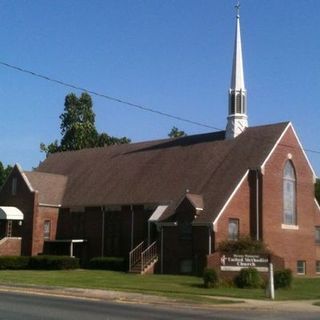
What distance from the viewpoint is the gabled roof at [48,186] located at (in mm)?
52250

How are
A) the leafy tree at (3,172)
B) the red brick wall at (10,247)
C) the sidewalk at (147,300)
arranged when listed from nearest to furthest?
the sidewalk at (147,300)
the red brick wall at (10,247)
the leafy tree at (3,172)

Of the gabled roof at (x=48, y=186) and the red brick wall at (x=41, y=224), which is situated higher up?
the gabled roof at (x=48, y=186)

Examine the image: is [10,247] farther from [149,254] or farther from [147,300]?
[147,300]

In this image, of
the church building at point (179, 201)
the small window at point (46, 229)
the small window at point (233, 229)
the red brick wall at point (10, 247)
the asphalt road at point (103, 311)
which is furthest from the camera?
the small window at point (46, 229)

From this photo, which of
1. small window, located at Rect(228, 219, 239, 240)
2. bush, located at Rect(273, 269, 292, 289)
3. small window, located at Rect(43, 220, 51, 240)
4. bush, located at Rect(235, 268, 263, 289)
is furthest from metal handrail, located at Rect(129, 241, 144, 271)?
bush, located at Rect(273, 269, 292, 289)

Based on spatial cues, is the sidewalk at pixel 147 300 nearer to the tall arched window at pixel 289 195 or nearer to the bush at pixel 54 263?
the bush at pixel 54 263

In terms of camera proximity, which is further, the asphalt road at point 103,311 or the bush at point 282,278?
the bush at point 282,278

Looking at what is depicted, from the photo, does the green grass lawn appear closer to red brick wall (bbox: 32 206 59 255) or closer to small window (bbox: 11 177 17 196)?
red brick wall (bbox: 32 206 59 255)

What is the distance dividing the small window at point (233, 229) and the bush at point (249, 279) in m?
9.75

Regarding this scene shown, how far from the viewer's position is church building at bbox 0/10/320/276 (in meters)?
42.8

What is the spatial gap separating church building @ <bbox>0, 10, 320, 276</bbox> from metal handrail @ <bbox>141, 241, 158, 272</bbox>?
69 millimetres

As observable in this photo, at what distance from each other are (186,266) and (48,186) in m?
15.9

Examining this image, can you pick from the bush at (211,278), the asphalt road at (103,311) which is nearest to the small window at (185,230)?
the bush at (211,278)

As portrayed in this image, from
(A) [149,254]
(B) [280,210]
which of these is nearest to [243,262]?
(A) [149,254]
